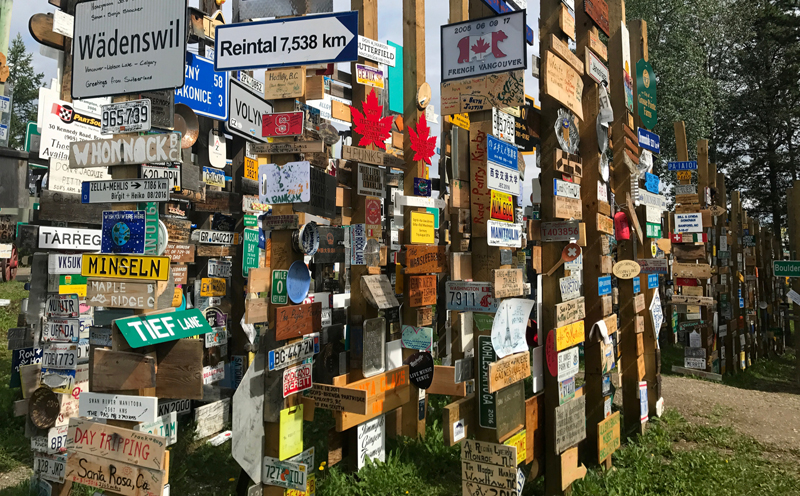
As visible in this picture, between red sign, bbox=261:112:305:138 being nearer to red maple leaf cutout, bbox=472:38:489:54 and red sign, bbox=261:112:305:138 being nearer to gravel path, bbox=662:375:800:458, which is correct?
red maple leaf cutout, bbox=472:38:489:54

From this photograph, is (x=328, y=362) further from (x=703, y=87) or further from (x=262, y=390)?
(x=703, y=87)

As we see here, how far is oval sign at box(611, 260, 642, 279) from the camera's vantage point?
5910 mm

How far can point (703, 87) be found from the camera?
67.8 feet

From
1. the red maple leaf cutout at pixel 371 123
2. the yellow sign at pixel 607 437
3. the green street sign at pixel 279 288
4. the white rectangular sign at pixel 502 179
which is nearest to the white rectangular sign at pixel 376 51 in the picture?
the red maple leaf cutout at pixel 371 123

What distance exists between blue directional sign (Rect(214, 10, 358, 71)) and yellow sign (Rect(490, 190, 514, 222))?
1401 millimetres

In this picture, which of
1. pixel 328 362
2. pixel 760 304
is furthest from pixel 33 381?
pixel 760 304

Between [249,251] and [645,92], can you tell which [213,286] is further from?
[645,92]

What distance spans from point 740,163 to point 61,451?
30.1 metres

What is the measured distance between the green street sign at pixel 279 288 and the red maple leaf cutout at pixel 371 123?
192 centimetres

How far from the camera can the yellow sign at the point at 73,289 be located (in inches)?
208

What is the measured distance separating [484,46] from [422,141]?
6.39 feet

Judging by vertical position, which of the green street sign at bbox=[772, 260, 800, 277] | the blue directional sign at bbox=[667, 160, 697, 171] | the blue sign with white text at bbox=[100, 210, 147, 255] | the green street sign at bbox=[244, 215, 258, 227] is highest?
the blue directional sign at bbox=[667, 160, 697, 171]

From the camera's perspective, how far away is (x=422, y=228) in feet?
18.6

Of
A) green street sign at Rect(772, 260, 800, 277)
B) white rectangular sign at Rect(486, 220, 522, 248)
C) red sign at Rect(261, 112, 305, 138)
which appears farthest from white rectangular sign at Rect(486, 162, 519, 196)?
green street sign at Rect(772, 260, 800, 277)
